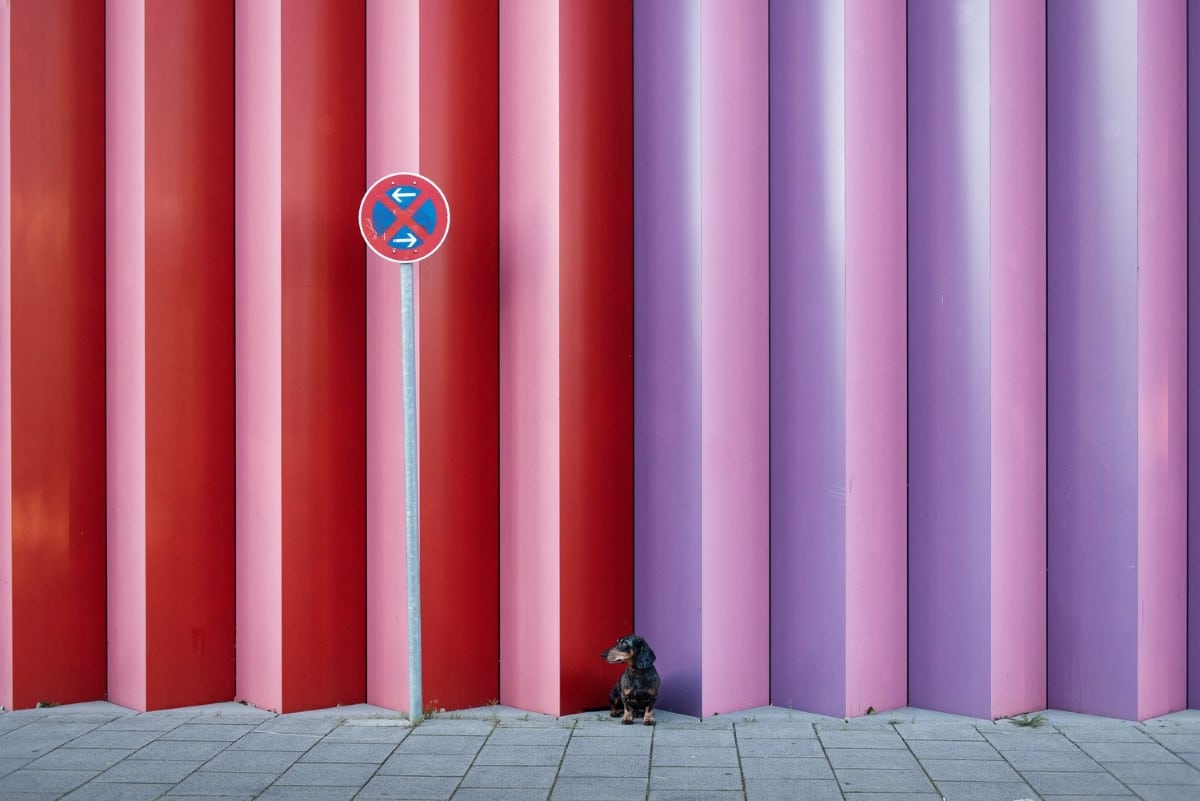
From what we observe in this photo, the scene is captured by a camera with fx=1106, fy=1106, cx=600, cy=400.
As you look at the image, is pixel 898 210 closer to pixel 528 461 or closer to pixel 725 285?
pixel 725 285

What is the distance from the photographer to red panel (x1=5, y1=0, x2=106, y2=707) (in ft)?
21.8

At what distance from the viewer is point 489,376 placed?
6734 millimetres

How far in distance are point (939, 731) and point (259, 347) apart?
449 cm

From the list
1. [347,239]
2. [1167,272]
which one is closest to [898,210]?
[1167,272]

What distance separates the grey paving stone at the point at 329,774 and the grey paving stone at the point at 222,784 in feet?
0.33

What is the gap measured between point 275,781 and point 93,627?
2.28 meters

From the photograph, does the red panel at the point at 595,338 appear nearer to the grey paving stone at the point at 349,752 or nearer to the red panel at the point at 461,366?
the red panel at the point at 461,366

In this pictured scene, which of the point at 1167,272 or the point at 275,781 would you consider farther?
the point at 1167,272

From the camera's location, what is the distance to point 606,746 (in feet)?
19.1

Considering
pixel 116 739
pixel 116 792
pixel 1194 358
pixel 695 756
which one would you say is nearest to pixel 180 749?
pixel 116 739

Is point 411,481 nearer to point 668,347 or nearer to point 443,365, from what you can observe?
point 443,365

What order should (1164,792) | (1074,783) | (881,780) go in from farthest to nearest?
(881,780), (1074,783), (1164,792)

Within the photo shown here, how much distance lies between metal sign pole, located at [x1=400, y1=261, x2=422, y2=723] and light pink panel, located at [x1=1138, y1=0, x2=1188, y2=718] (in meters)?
4.05

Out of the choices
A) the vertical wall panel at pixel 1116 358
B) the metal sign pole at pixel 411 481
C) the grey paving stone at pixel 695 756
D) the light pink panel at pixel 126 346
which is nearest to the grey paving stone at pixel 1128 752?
the vertical wall panel at pixel 1116 358
